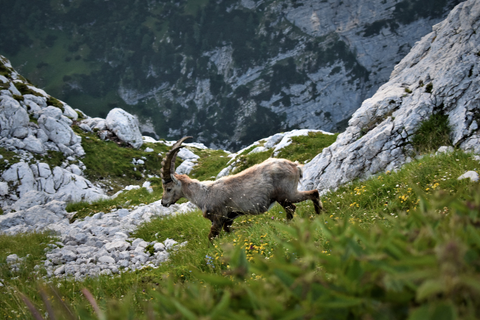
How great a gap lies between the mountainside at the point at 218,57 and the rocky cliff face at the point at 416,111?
132m

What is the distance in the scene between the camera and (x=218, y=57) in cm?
17250

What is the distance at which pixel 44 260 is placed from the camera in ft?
29.9

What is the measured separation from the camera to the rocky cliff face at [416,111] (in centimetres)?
888

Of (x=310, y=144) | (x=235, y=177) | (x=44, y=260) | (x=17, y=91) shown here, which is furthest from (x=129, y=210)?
(x=17, y=91)

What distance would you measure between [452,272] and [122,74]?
639 ft

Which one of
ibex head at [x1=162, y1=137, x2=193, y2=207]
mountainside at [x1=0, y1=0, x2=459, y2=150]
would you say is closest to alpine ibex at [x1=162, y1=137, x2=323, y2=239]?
ibex head at [x1=162, y1=137, x2=193, y2=207]

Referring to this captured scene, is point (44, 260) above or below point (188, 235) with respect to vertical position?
above

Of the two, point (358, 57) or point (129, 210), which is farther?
point (358, 57)

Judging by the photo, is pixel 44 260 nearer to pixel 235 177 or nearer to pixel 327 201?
pixel 235 177

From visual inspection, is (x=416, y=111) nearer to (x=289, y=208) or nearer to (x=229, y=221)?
(x=289, y=208)

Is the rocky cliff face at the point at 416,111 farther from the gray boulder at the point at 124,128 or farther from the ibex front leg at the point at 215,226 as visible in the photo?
the gray boulder at the point at 124,128

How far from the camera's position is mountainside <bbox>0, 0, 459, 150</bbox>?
14300 cm

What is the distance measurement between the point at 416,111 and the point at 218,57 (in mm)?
174283

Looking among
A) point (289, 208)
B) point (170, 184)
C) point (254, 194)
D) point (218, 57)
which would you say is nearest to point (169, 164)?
point (170, 184)
